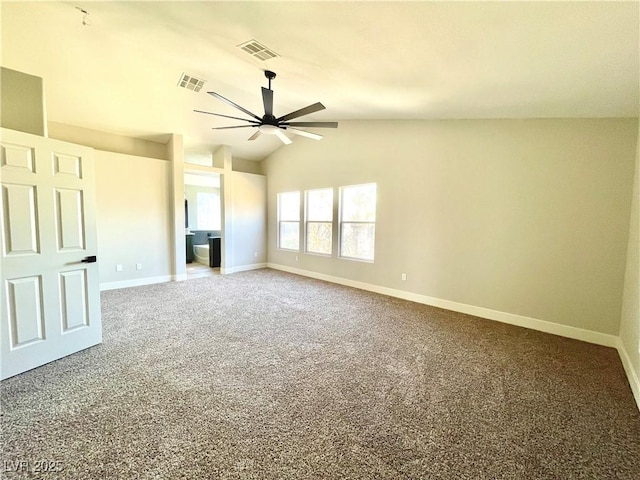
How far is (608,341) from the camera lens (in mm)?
3189

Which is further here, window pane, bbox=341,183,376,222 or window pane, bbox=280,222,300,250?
window pane, bbox=280,222,300,250

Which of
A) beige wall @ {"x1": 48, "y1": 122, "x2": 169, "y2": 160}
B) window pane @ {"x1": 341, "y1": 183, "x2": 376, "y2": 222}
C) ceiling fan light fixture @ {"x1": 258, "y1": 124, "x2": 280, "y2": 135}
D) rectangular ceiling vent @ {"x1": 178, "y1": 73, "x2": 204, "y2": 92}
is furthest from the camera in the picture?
window pane @ {"x1": 341, "y1": 183, "x2": 376, "y2": 222}

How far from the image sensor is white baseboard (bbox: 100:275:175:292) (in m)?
5.21

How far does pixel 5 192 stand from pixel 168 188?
3760 millimetres

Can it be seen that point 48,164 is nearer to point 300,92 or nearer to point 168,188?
point 300,92

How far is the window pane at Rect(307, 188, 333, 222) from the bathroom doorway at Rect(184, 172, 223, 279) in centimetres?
301

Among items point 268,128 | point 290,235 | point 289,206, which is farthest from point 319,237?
point 268,128

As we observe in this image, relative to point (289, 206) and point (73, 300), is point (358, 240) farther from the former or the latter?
point (73, 300)

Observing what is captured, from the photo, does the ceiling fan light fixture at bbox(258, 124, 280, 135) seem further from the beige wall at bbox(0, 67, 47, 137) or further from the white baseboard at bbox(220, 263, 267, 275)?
the white baseboard at bbox(220, 263, 267, 275)

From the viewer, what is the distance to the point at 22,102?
2.48 metres

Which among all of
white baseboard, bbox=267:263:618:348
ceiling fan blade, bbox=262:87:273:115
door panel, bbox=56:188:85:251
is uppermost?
ceiling fan blade, bbox=262:87:273:115

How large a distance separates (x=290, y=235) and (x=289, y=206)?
2.55 feet

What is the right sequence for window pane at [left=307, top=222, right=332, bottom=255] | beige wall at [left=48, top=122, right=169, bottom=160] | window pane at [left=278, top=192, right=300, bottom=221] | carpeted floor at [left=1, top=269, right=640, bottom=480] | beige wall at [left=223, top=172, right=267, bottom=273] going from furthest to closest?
window pane at [left=278, top=192, right=300, bottom=221], beige wall at [left=223, top=172, right=267, bottom=273], window pane at [left=307, top=222, right=332, bottom=255], beige wall at [left=48, top=122, right=169, bottom=160], carpeted floor at [left=1, top=269, right=640, bottom=480]

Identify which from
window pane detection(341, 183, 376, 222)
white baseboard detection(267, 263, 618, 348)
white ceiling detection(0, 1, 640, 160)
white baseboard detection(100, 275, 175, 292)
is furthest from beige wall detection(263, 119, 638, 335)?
white baseboard detection(100, 275, 175, 292)
